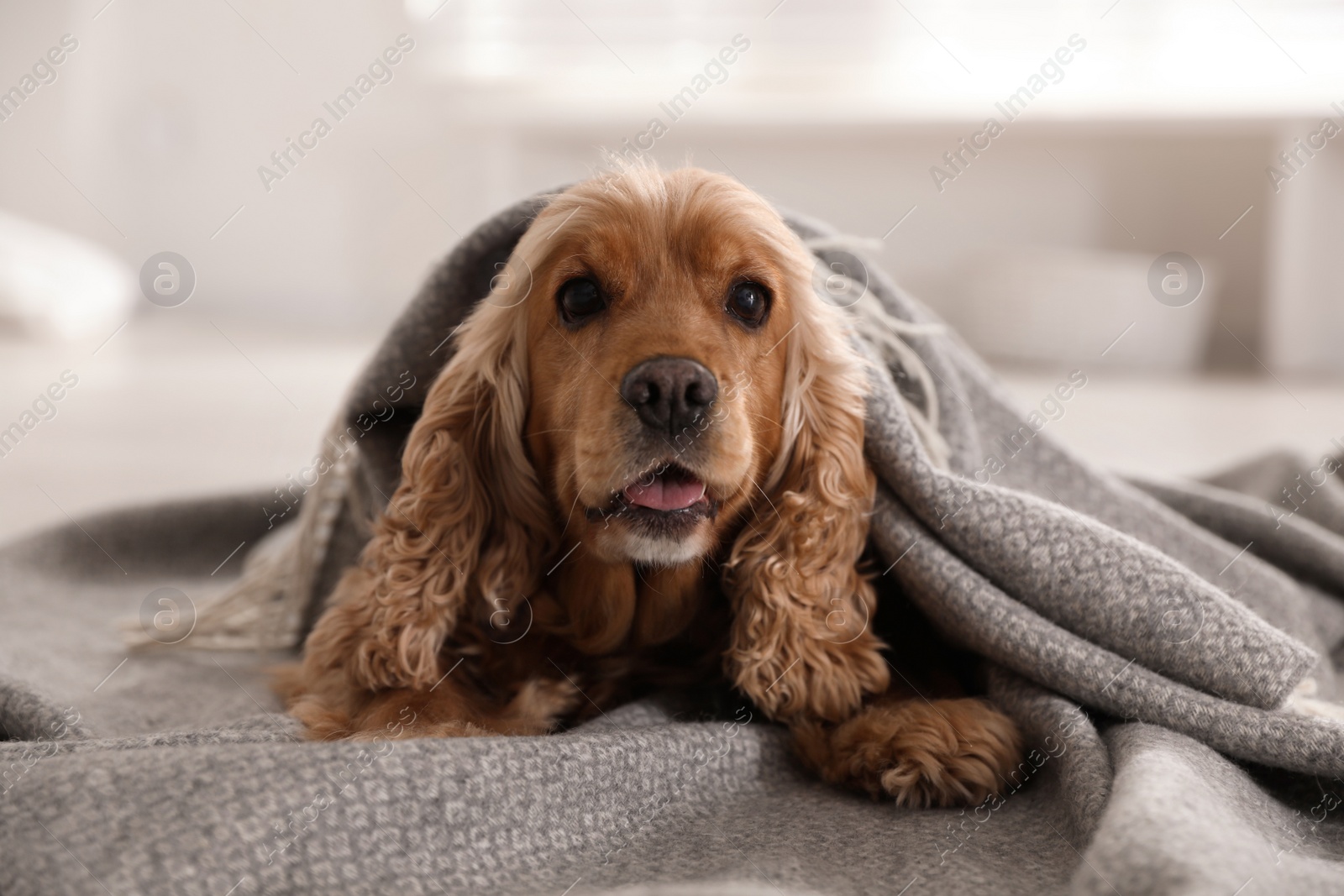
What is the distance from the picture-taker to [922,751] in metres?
1.35

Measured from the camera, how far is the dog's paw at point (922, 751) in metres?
1.34

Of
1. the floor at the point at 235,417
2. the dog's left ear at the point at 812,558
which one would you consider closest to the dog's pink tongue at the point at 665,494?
the dog's left ear at the point at 812,558

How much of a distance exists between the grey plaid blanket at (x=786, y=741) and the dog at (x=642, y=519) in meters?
0.07

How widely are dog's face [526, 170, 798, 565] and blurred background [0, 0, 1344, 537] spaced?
292 cm

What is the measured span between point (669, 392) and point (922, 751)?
53 cm

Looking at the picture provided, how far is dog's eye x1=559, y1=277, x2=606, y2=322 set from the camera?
1468 mm

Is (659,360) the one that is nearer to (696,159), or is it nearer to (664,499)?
(664,499)

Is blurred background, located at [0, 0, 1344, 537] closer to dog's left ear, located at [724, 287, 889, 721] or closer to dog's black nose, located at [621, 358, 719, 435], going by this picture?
dog's left ear, located at [724, 287, 889, 721]

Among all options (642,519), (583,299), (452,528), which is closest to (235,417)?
(452,528)

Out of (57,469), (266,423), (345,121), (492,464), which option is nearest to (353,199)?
(345,121)

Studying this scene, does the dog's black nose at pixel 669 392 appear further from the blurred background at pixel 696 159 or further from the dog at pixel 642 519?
the blurred background at pixel 696 159

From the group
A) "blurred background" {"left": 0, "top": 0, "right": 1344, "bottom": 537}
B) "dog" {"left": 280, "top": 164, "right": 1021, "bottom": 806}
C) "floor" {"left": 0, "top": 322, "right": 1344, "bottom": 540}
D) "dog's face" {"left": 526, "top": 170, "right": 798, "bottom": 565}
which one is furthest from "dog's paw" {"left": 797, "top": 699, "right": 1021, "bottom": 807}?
"blurred background" {"left": 0, "top": 0, "right": 1344, "bottom": 537}

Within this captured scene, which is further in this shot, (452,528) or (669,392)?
(452,528)

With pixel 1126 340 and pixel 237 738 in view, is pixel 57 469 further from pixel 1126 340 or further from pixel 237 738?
pixel 1126 340
